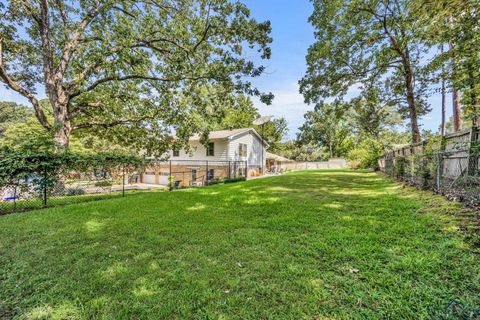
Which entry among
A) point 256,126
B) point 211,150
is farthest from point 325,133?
point 211,150

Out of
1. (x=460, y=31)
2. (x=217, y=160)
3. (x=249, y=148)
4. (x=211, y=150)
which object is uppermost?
(x=460, y=31)

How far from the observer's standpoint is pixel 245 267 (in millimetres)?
2619

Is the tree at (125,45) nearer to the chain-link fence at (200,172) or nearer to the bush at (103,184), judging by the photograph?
the bush at (103,184)

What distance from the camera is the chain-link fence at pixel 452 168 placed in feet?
12.6

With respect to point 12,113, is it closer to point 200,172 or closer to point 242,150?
point 200,172

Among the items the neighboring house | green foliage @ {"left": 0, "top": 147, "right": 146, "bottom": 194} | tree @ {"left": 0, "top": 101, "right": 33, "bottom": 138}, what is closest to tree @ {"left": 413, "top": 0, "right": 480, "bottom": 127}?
green foliage @ {"left": 0, "top": 147, "right": 146, "bottom": 194}

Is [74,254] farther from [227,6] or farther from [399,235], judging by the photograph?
[227,6]

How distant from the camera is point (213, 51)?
8891 millimetres

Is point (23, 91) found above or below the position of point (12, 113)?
below

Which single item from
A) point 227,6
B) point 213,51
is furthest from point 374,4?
point 213,51

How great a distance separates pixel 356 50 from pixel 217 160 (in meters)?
13.3

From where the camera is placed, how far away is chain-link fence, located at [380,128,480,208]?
3.86 m

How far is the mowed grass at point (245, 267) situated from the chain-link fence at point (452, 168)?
1.27 feet

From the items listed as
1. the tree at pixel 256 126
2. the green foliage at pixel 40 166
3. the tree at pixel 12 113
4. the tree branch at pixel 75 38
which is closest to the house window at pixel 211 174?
the tree at pixel 256 126
